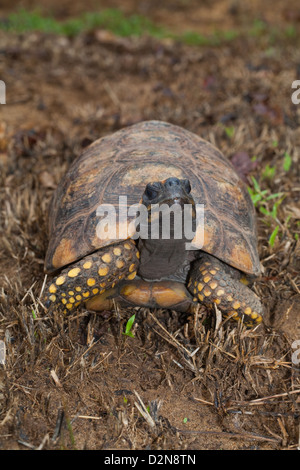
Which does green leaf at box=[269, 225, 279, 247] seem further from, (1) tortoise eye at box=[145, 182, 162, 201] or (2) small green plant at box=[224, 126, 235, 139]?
(2) small green plant at box=[224, 126, 235, 139]

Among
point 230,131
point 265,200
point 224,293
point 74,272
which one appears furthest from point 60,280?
point 230,131

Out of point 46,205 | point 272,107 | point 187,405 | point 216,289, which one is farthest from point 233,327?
point 272,107

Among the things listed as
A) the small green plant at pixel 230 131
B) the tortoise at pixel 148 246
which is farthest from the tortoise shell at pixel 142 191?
the small green plant at pixel 230 131

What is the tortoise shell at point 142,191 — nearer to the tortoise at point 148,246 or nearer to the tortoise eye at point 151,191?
the tortoise at point 148,246

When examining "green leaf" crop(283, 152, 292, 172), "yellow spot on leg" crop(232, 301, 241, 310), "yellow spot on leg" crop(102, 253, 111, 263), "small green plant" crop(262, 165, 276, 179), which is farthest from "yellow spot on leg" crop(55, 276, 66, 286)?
"green leaf" crop(283, 152, 292, 172)
